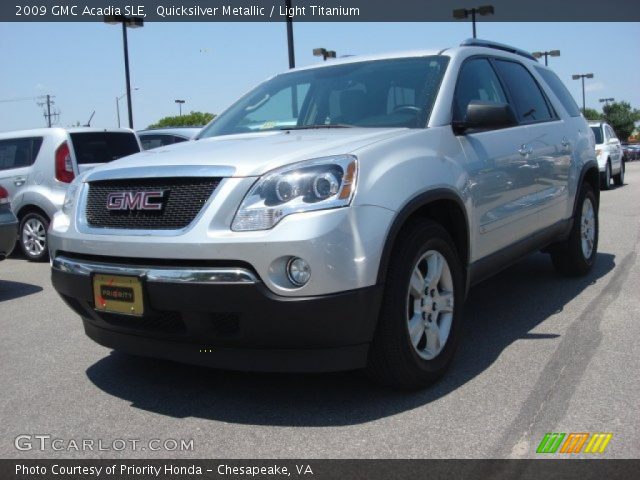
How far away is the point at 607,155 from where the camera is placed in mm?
16734

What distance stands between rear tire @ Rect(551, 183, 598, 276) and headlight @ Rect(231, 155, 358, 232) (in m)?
3.49

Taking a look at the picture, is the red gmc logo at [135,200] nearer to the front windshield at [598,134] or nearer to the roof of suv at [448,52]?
the roof of suv at [448,52]

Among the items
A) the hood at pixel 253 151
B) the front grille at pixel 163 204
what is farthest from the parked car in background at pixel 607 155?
the front grille at pixel 163 204

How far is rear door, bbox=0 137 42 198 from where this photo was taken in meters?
9.16

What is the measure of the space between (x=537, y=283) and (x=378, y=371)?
3.20 metres

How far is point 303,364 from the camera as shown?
123 inches

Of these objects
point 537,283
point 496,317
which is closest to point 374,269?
point 496,317

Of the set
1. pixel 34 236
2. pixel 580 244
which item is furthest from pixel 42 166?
pixel 580 244

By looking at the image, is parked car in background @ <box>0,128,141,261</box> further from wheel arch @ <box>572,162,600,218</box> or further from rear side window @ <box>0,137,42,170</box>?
wheel arch @ <box>572,162,600,218</box>

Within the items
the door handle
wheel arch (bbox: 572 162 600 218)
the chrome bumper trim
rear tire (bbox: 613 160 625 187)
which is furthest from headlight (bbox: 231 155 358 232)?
rear tire (bbox: 613 160 625 187)

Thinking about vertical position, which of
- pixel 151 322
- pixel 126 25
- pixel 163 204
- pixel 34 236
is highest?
pixel 126 25

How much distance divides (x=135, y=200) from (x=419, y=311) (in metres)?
1.52

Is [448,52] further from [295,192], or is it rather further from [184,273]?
[184,273]
